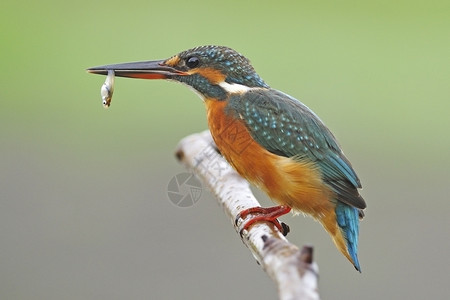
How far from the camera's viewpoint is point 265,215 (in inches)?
92.6

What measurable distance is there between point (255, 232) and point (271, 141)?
55 cm

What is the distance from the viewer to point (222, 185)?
2451 millimetres

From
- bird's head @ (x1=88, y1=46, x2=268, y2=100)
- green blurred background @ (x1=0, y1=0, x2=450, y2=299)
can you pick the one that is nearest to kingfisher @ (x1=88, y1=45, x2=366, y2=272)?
bird's head @ (x1=88, y1=46, x2=268, y2=100)

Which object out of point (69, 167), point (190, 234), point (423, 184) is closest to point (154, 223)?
point (190, 234)

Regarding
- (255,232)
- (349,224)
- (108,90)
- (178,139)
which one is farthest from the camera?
(178,139)

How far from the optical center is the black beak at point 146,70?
2492 mm

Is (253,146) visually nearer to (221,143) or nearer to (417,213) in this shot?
(221,143)

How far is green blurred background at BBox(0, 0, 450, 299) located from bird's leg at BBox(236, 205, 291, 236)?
174 cm

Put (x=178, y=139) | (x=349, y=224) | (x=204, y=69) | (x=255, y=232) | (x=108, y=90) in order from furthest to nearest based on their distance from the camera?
(x=178, y=139) → (x=204, y=69) → (x=349, y=224) → (x=108, y=90) → (x=255, y=232)

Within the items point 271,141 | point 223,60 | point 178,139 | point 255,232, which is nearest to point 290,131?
point 271,141

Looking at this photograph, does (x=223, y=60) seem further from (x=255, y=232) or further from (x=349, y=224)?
(x=255, y=232)

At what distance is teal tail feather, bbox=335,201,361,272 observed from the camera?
2.45 meters

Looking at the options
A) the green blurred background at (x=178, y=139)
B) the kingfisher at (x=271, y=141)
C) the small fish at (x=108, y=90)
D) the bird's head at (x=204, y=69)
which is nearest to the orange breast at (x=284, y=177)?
the kingfisher at (x=271, y=141)

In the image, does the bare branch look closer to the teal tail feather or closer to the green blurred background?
the teal tail feather
